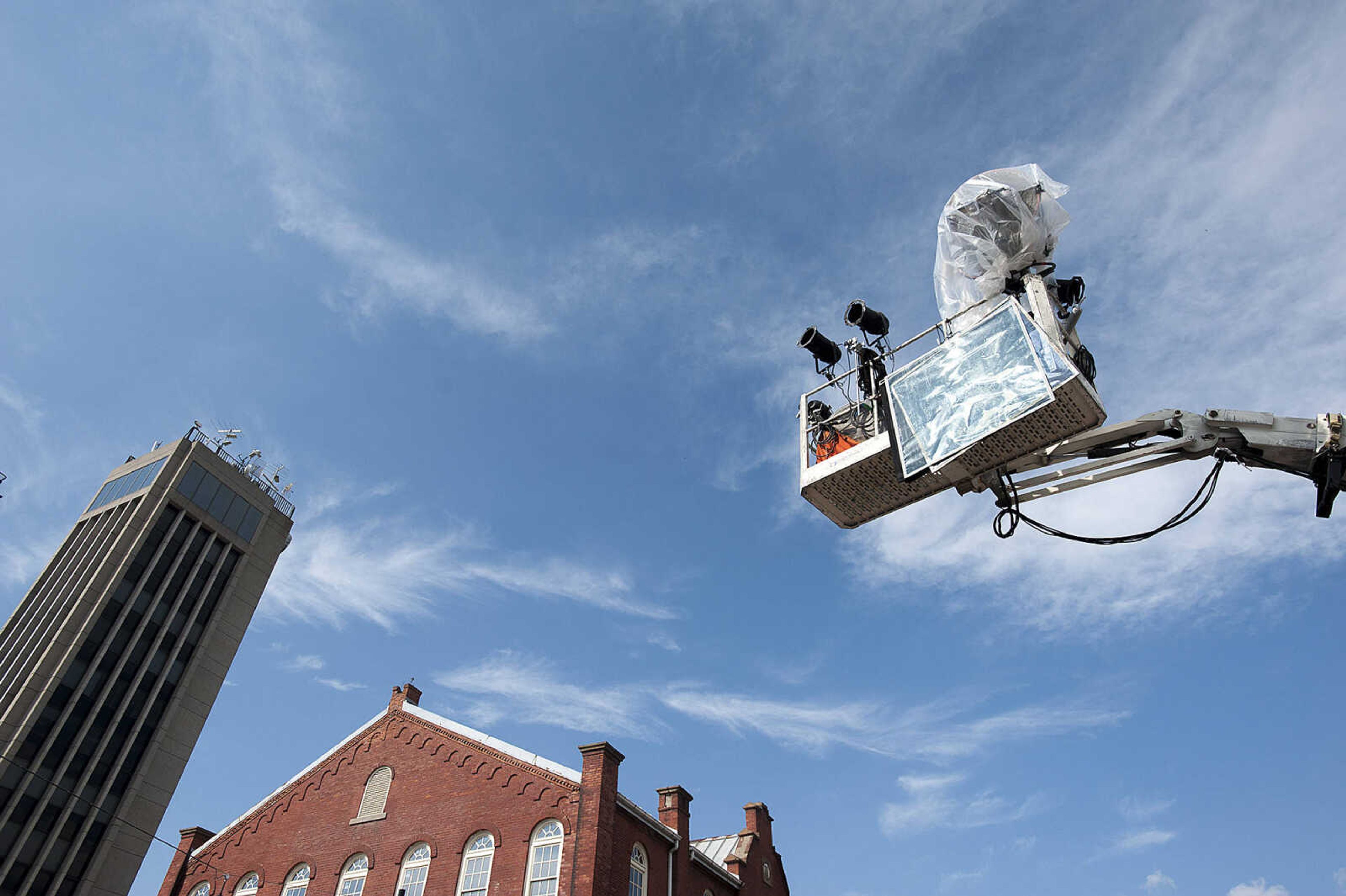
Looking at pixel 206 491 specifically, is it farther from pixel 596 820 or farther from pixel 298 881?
pixel 596 820

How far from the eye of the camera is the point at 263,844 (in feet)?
94.0

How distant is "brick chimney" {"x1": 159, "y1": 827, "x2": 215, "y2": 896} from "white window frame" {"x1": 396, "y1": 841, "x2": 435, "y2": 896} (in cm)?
887

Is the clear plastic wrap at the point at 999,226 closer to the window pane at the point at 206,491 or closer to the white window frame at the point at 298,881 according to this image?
the white window frame at the point at 298,881

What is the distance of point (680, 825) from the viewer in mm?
27484

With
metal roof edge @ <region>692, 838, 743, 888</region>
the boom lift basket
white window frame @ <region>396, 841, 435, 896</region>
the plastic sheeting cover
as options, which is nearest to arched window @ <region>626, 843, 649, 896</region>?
metal roof edge @ <region>692, 838, 743, 888</region>

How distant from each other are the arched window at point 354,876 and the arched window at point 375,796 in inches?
43.3

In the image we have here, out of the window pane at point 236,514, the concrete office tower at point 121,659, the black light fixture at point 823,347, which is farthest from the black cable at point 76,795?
the black light fixture at point 823,347

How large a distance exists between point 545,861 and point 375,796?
6980mm

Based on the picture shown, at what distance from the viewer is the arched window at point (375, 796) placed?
89.7 ft

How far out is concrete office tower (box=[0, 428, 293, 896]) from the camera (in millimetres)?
52594

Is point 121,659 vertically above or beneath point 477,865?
above

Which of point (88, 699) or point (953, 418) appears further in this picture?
point (88, 699)

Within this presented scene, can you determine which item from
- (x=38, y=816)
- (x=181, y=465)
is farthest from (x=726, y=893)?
(x=181, y=465)

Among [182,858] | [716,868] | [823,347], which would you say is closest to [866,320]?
[823,347]
